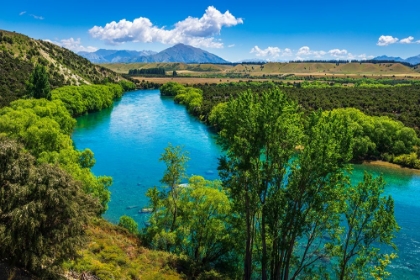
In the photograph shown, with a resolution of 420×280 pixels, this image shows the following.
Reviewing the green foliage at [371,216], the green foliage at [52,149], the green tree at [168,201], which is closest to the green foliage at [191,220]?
the green tree at [168,201]

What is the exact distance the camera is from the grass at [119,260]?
67.6 ft

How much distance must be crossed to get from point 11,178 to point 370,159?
231 feet

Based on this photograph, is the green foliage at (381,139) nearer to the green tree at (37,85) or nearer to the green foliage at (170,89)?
the green tree at (37,85)

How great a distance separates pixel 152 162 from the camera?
206ft

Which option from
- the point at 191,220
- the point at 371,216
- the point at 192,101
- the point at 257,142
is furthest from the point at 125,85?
the point at 371,216

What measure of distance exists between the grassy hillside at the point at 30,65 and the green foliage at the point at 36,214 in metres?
67.5

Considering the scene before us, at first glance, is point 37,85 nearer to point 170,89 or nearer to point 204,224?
point 204,224

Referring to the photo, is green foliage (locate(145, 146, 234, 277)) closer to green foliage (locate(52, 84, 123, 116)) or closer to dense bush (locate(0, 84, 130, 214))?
dense bush (locate(0, 84, 130, 214))

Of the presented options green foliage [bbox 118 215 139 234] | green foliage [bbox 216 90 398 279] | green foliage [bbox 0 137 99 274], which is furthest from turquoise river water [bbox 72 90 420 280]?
green foliage [bbox 0 137 99 274]

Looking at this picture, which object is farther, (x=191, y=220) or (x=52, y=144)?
(x=52, y=144)

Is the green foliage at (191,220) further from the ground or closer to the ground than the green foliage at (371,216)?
closer to the ground

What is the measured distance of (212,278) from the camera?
24406mm

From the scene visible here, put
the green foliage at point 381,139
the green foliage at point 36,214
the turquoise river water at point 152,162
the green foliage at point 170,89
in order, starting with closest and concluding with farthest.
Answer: the green foliage at point 36,214 < the turquoise river water at point 152,162 < the green foliage at point 381,139 < the green foliage at point 170,89

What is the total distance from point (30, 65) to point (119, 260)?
12202 centimetres
